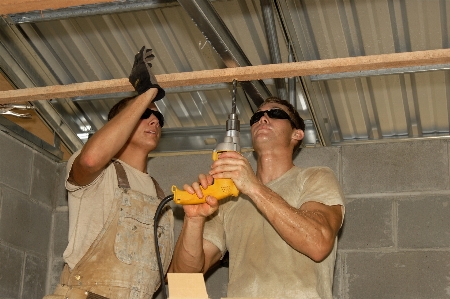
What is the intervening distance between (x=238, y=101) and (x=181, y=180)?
57 centimetres

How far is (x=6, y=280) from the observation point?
3.83m

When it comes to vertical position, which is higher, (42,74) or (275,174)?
Answer: (42,74)

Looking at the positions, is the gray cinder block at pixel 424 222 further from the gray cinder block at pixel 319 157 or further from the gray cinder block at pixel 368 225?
the gray cinder block at pixel 319 157

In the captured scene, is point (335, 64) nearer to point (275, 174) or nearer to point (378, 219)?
point (275, 174)

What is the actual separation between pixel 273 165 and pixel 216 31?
2.23 ft

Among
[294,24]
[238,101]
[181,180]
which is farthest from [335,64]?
[181,180]

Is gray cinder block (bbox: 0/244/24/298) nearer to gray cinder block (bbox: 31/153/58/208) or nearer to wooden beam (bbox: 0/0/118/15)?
gray cinder block (bbox: 31/153/58/208)

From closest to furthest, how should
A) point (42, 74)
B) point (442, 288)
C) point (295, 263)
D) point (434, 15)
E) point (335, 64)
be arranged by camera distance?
point (335, 64) → point (295, 263) → point (434, 15) → point (442, 288) → point (42, 74)

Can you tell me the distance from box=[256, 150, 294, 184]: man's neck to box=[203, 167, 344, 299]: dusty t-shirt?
51mm

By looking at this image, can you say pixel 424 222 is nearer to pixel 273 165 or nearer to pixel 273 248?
pixel 273 165

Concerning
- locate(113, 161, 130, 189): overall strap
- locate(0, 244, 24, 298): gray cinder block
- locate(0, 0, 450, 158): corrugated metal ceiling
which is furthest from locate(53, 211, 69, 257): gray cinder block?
locate(113, 161, 130, 189): overall strap

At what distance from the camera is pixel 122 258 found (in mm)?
3377

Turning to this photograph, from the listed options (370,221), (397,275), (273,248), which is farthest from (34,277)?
(397,275)

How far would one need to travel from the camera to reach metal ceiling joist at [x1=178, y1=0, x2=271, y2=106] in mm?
3121
